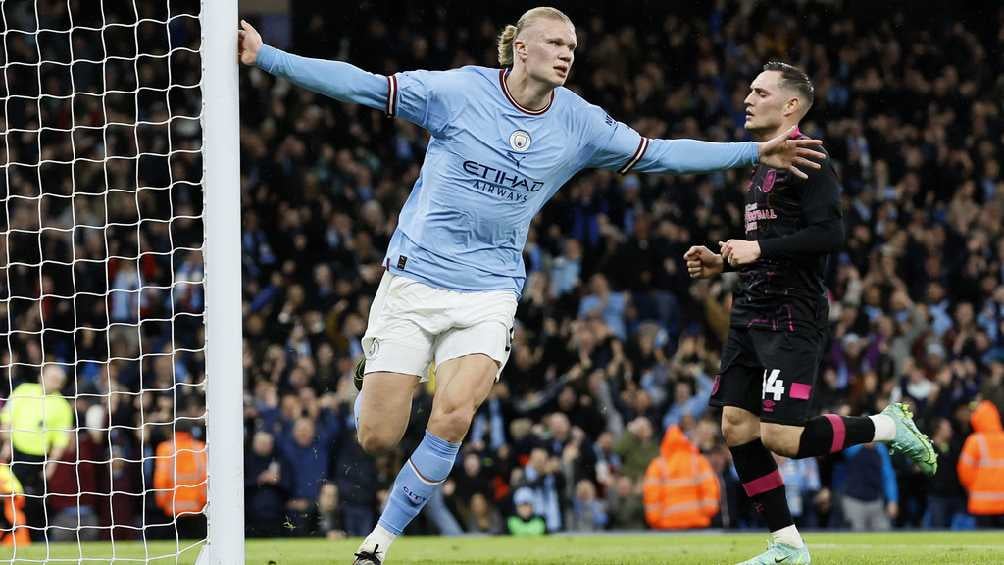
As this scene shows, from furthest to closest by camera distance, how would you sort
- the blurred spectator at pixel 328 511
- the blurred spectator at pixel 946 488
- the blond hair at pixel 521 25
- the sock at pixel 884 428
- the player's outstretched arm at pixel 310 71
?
the blurred spectator at pixel 946 488
the blurred spectator at pixel 328 511
the sock at pixel 884 428
the blond hair at pixel 521 25
the player's outstretched arm at pixel 310 71

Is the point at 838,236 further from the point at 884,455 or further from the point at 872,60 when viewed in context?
the point at 872,60

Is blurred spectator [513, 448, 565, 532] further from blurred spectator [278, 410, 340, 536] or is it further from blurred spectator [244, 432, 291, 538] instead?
blurred spectator [244, 432, 291, 538]

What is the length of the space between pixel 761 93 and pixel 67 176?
11963 millimetres

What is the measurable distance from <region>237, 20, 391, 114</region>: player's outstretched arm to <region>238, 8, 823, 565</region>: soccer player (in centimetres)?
25

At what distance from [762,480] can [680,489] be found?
21.3 feet

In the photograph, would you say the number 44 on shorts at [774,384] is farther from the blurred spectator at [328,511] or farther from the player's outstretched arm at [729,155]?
the blurred spectator at [328,511]

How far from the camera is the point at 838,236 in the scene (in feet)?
21.8

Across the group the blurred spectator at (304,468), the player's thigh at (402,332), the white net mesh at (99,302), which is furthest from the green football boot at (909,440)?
the blurred spectator at (304,468)

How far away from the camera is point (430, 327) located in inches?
255

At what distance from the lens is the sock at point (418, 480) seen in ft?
20.9

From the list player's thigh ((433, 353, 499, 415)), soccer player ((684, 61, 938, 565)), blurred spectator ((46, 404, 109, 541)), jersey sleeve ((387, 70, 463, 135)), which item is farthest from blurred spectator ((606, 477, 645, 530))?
jersey sleeve ((387, 70, 463, 135))

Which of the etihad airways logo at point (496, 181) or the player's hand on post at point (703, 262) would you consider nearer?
the etihad airways logo at point (496, 181)

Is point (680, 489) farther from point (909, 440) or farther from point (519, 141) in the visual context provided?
point (519, 141)

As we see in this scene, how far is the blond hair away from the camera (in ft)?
21.2
